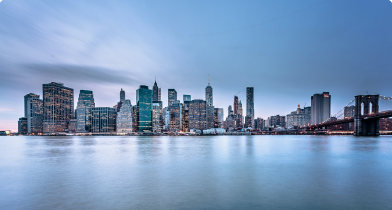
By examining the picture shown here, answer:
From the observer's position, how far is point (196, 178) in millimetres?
17250

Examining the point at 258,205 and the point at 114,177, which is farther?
the point at 114,177

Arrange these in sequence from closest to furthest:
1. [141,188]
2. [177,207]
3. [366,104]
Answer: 1. [177,207]
2. [141,188]
3. [366,104]

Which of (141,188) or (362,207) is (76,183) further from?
(362,207)

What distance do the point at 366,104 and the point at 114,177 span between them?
12363 centimetres

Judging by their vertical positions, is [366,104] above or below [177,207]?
above

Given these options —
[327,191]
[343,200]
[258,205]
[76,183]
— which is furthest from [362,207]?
[76,183]

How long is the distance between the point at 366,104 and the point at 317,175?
365ft

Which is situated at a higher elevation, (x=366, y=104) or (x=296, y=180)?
(x=366, y=104)

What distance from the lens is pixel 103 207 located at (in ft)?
34.9

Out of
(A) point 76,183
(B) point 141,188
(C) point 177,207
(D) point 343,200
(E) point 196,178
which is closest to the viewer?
(C) point 177,207

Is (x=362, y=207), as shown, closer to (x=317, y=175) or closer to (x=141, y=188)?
(x=317, y=175)

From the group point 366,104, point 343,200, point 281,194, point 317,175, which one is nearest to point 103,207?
point 281,194

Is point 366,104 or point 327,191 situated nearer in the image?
point 327,191

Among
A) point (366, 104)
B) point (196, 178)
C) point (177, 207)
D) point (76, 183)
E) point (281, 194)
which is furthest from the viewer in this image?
point (366, 104)
